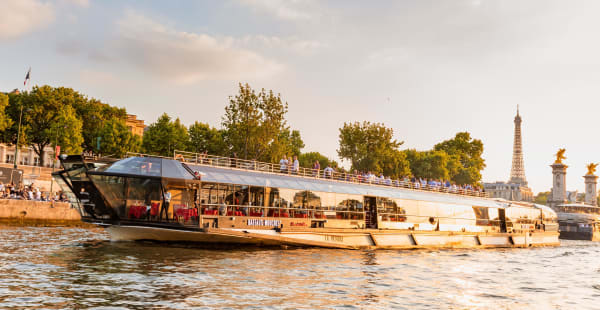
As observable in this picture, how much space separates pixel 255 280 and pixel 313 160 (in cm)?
9961

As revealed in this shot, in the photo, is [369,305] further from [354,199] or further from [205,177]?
[354,199]

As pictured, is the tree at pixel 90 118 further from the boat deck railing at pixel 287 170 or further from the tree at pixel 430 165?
the tree at pixel 430 165

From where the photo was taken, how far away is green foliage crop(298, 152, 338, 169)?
113 metres

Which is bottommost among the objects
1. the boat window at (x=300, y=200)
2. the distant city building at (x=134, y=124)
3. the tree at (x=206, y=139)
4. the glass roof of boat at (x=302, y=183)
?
the boat window at (x=300, y=200)

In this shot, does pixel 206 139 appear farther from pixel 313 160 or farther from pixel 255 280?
pixel 255 280

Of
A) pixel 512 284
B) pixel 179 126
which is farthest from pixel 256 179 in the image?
pixel 179 126

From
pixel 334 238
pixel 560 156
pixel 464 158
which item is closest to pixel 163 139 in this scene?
pixel 334 238

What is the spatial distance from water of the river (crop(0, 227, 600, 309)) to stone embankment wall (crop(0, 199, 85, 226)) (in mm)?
19634

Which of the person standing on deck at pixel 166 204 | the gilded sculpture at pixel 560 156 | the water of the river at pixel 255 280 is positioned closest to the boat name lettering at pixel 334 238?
the water of the river at pixel 255 280

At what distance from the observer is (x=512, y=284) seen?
2073 cm

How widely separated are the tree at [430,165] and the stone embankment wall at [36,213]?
72.0 m

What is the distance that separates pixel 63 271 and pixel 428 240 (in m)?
28.3

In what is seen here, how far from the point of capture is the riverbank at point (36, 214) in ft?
146

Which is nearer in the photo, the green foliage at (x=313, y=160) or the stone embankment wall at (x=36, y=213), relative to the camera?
the stone embankment wall at (x=36, y=213)
